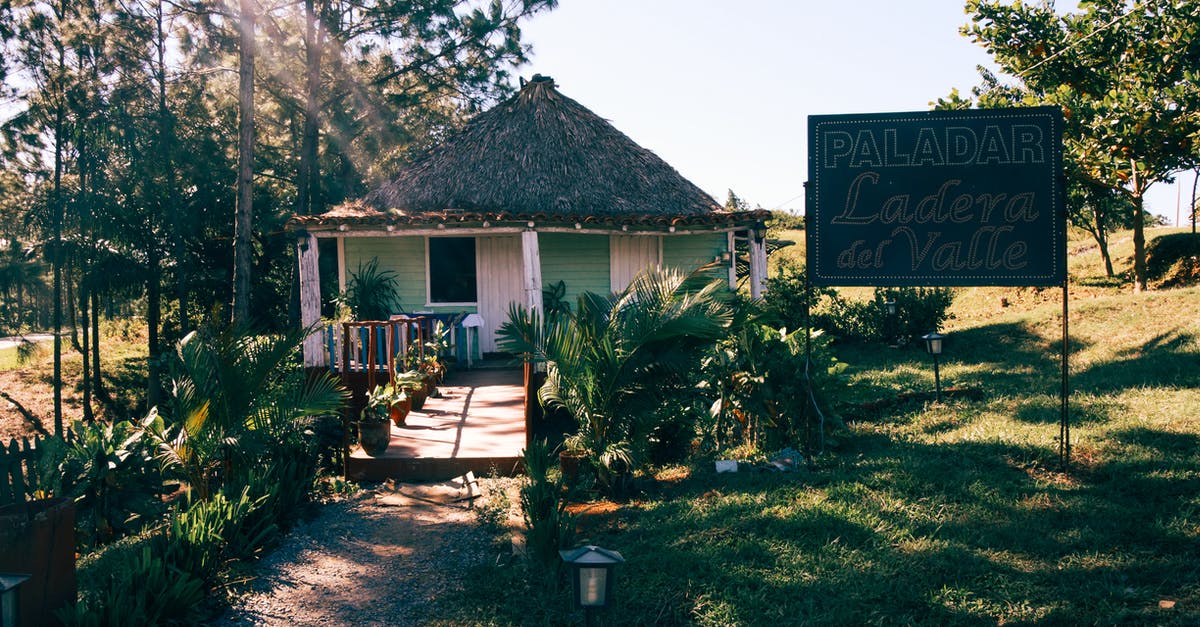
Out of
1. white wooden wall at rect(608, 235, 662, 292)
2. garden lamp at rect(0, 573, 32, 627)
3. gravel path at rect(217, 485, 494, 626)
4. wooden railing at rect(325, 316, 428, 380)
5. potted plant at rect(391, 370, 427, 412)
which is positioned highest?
white wooden wall at rect(608, 235, 662, 292)

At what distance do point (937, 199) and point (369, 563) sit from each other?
4.90m

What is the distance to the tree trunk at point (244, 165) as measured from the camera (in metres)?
13.9

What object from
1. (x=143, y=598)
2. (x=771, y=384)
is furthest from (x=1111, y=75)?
(x=143, y=598)

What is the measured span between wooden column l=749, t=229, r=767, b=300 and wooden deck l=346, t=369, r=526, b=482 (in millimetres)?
4136

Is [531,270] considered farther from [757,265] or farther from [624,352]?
[624,352]

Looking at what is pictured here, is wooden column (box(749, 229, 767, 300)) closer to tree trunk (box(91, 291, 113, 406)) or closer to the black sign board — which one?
the black sign board

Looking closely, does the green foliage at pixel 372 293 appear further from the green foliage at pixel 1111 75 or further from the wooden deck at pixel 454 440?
the green foliage at pixel 1111 75

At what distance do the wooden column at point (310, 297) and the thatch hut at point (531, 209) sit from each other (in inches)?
46.5

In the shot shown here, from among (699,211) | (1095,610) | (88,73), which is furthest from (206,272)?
(1095,610)

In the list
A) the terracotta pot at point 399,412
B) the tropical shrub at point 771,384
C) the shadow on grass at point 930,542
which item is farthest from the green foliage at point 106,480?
the tropical shrub at point 771,384

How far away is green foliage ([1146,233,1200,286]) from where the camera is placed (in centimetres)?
1500

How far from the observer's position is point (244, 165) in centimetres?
1405

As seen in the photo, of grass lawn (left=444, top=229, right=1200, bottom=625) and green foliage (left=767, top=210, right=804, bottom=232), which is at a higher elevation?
green foliage (left=767, top=210, right=804, bottom=232)

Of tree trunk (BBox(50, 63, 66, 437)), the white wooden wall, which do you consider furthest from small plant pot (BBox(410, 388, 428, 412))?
tree trunk (BBox(50, 63, 66, 437))
